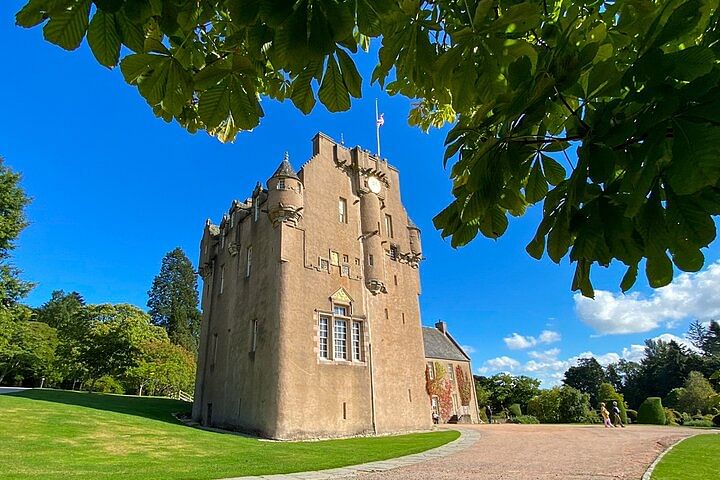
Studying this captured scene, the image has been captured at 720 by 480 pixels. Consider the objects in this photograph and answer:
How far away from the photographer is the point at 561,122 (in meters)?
2.59

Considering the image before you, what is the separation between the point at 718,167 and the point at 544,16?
1995 mm

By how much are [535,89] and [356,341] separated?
70.6 feet

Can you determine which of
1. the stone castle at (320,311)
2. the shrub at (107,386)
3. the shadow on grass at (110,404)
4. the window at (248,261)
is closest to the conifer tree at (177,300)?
the shrub at (107,386)

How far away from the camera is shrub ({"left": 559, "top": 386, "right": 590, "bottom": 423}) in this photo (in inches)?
1425

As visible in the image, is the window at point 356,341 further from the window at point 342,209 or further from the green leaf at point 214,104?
the green leaf at point 214,104

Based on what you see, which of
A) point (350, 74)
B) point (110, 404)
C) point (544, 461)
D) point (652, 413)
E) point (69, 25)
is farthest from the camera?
point (652, 413)

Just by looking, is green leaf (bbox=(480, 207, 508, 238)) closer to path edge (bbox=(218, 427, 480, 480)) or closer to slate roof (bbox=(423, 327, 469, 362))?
path edge (bbox=(218, 427, 480, 480))

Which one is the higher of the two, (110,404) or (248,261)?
(248,261)

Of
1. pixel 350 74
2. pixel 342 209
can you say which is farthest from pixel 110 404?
pixel 350 74

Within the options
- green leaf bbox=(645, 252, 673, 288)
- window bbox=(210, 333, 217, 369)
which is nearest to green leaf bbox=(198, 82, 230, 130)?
green leaf bbox=(645, 252, 673, 288)

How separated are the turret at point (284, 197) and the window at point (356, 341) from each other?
640 cm

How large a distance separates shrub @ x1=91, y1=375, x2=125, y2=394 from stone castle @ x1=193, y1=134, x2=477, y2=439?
67.2 feet

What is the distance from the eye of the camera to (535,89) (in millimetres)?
1878

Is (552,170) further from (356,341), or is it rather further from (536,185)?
(356,341)
